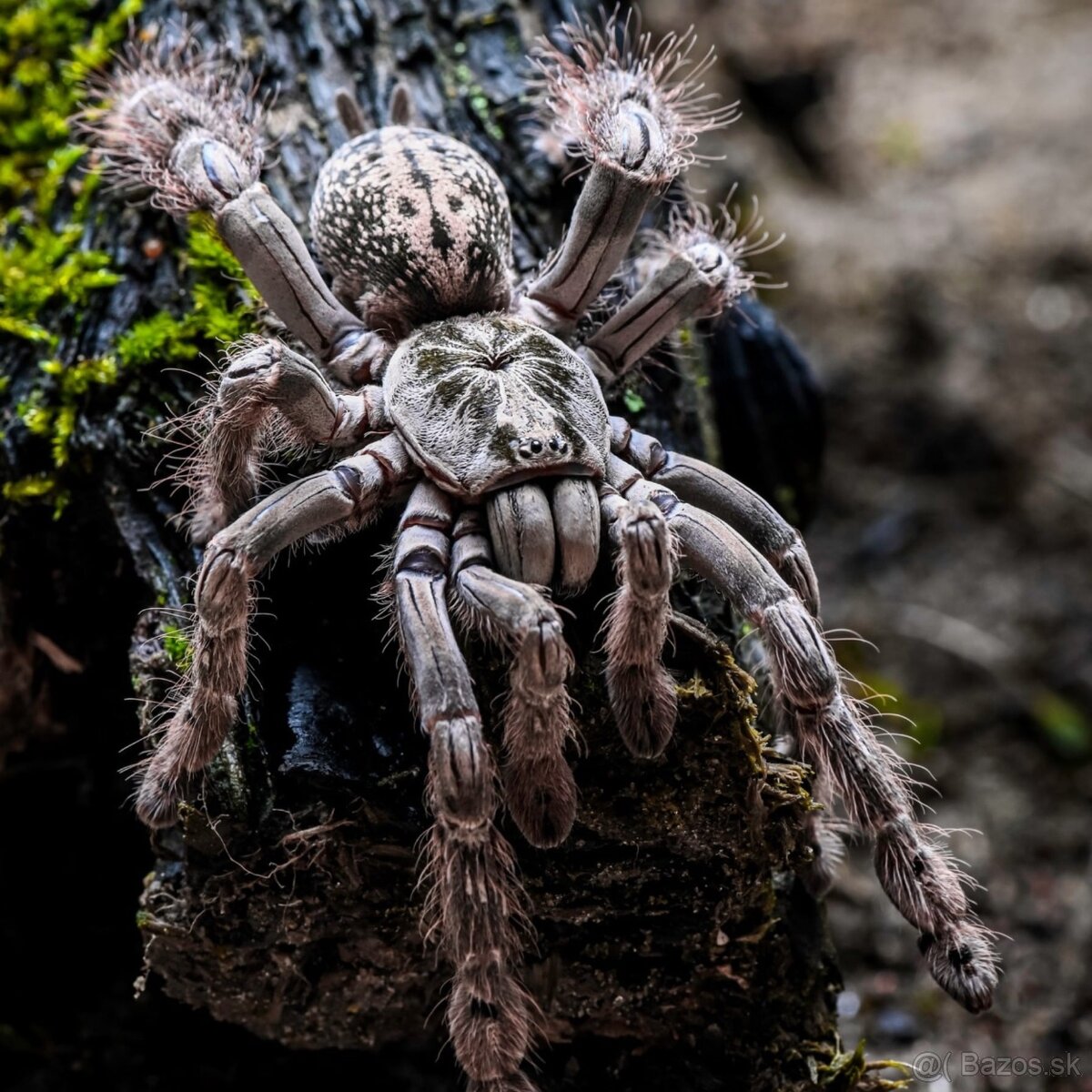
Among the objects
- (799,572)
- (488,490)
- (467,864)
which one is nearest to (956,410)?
(799,572)

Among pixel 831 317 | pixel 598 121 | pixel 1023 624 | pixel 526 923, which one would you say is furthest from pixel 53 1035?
pixel 831 317

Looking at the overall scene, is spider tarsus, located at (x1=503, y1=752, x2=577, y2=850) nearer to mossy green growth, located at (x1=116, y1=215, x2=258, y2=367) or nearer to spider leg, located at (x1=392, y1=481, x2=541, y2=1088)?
spider leg, located at (x1=392, y1=481, x2=541, y2=1088)

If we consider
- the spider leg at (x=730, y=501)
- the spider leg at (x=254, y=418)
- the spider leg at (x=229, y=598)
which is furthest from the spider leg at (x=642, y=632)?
the spider leg at (x=254, y=418)

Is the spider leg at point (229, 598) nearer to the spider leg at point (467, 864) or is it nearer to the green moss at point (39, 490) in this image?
the spider leg at point (467, 864)

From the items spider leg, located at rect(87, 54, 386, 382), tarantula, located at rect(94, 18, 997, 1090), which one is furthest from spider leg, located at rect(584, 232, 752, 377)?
spider leg, located at rect(87, 54, 386, 382)

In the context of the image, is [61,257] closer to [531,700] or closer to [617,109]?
[617,109]

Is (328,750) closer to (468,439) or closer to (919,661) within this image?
(468,439)
